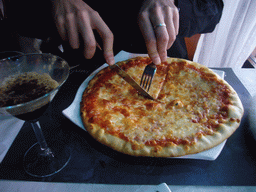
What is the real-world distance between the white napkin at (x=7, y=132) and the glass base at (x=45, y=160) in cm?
12

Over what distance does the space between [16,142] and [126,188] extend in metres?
0.59

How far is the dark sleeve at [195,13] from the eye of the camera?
4.25 ft

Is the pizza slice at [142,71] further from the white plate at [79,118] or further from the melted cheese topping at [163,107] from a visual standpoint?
the white plate at [79,118]

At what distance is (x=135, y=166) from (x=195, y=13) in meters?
1.18

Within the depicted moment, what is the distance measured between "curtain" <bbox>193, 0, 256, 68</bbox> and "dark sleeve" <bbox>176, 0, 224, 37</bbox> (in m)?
0.78

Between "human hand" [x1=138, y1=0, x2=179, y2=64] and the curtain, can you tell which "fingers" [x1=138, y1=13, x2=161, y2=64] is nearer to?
"human hand" [x1=138, y1=0, x2=179, y2=64]

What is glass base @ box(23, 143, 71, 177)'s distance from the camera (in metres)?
0.76

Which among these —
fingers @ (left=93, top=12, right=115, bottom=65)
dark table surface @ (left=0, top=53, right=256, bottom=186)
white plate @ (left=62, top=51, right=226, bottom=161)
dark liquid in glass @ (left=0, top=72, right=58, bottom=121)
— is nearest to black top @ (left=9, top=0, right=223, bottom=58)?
white plate @ (left=62, top=51, right=226, bottom=161)

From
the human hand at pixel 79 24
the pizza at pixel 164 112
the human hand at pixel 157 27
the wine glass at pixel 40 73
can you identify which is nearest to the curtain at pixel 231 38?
the pizza at pixel 164 112

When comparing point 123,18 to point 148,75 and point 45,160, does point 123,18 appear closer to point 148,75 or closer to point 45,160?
point 148,75

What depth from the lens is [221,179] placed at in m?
0.71

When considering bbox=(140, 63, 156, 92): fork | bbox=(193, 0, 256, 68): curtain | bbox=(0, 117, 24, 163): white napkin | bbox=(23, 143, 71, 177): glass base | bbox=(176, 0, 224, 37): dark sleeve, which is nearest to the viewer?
bbox=(23, 143, 71, 177): glass base

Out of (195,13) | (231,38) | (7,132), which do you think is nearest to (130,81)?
(7,132)

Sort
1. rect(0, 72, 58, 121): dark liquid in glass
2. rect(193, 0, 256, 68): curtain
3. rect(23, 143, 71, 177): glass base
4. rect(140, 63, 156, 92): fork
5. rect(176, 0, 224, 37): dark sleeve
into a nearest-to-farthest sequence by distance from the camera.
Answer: rect(0, 72, 58, 121): dark liquid in glass < rect(23, 143, 71, 177): glass base < rect(140, 63, 156, 92): fork < rect(176, 0, 224, 37): dark sleeve < rect(193, 0, 256, 68): curtain
